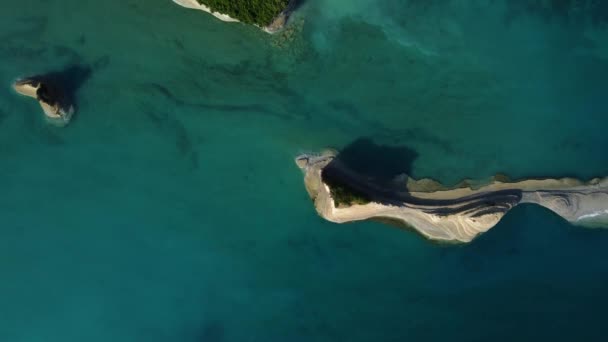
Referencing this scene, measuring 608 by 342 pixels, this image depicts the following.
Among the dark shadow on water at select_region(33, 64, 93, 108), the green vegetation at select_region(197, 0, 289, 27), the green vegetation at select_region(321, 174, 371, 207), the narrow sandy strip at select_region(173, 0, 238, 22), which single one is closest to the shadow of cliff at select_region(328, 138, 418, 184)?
the green vegetation at select_region(321, 174, 371, 207)

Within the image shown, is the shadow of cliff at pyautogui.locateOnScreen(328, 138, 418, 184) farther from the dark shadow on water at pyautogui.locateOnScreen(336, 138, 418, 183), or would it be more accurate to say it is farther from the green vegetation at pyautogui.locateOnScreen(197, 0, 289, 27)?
the green vegetation at pyautogui.locateOnScreen(197, 0, 289, 27)

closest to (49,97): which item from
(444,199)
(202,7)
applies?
(202,7)

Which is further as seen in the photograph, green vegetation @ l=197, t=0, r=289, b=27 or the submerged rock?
the submerged rock

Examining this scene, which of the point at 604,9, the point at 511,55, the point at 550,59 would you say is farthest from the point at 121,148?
the point at 604,9

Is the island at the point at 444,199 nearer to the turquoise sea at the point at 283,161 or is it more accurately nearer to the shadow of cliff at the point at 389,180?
the shadow of cliff at the point at 389,180

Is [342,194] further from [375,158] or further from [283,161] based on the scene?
[283,161]

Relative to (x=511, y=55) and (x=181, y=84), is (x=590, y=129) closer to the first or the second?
(x=511, y=55)

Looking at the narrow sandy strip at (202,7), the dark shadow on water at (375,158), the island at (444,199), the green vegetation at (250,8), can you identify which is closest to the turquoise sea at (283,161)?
the dark shadow on water at (375,158)
